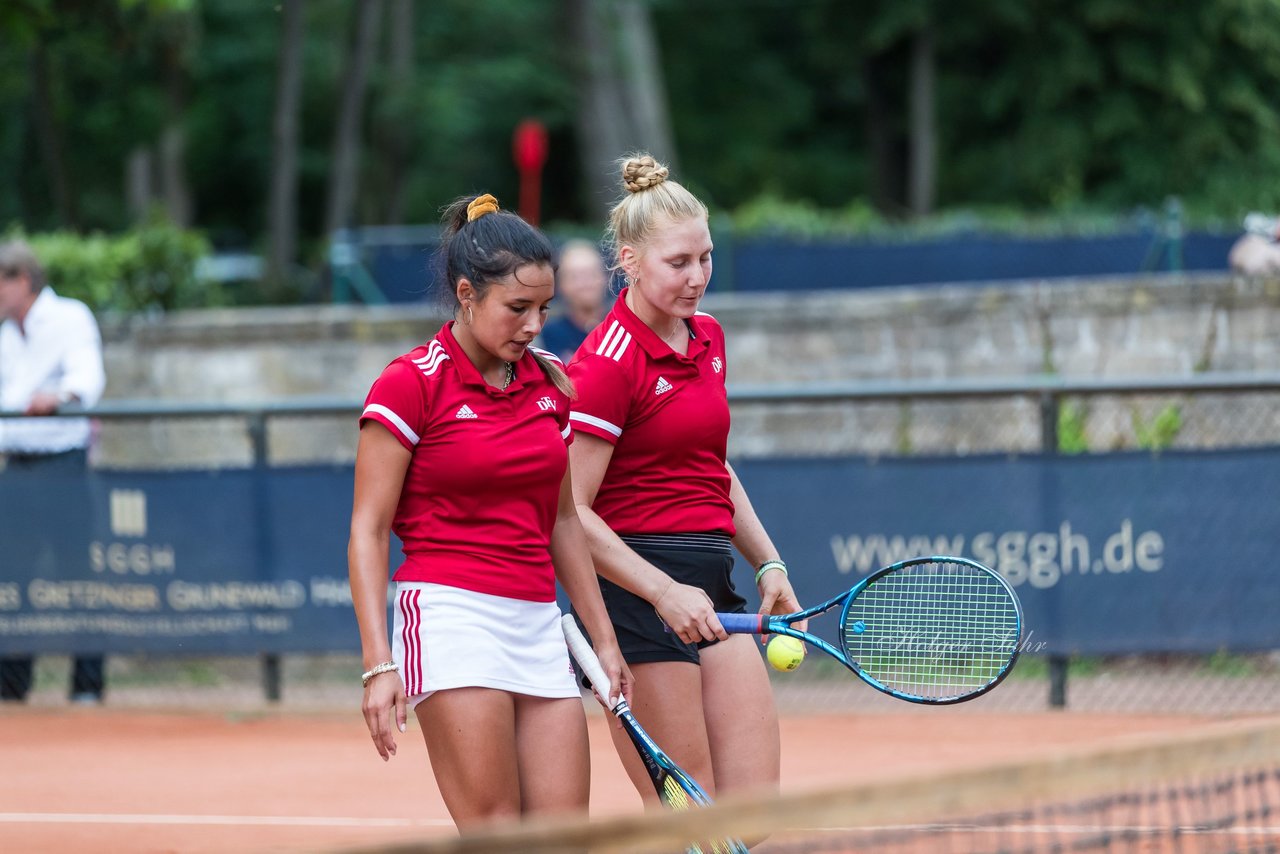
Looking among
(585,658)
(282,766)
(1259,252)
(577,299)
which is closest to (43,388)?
(282,766)

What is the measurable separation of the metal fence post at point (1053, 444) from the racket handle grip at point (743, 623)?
15.1 ft

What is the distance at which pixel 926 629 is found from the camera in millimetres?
4457

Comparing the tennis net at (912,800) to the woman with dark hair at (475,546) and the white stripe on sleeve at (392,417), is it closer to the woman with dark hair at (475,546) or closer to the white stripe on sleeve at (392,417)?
the woman with dark hair at (475,546)

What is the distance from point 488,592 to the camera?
12.6 feet

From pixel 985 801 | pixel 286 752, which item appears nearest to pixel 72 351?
pixel 286 752

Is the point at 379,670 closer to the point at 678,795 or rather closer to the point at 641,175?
the point at 678,795

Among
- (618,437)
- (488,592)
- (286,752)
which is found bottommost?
(286,752)

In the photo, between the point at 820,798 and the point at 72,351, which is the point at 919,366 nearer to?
the point at 72,351

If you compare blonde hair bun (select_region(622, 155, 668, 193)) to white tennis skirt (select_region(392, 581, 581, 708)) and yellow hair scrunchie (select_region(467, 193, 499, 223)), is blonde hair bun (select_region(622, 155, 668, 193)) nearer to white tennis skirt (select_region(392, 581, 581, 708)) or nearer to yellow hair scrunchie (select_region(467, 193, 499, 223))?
yellow hair scrunchie (select_region(467, 193, 499, 223))

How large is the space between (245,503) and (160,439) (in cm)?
187

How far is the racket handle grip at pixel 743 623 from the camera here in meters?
4.11

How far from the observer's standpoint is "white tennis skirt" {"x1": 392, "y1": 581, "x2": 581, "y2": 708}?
12.4ft

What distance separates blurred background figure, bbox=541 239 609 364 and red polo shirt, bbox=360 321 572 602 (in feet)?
14.9

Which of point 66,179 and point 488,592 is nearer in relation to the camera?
point 488,592
